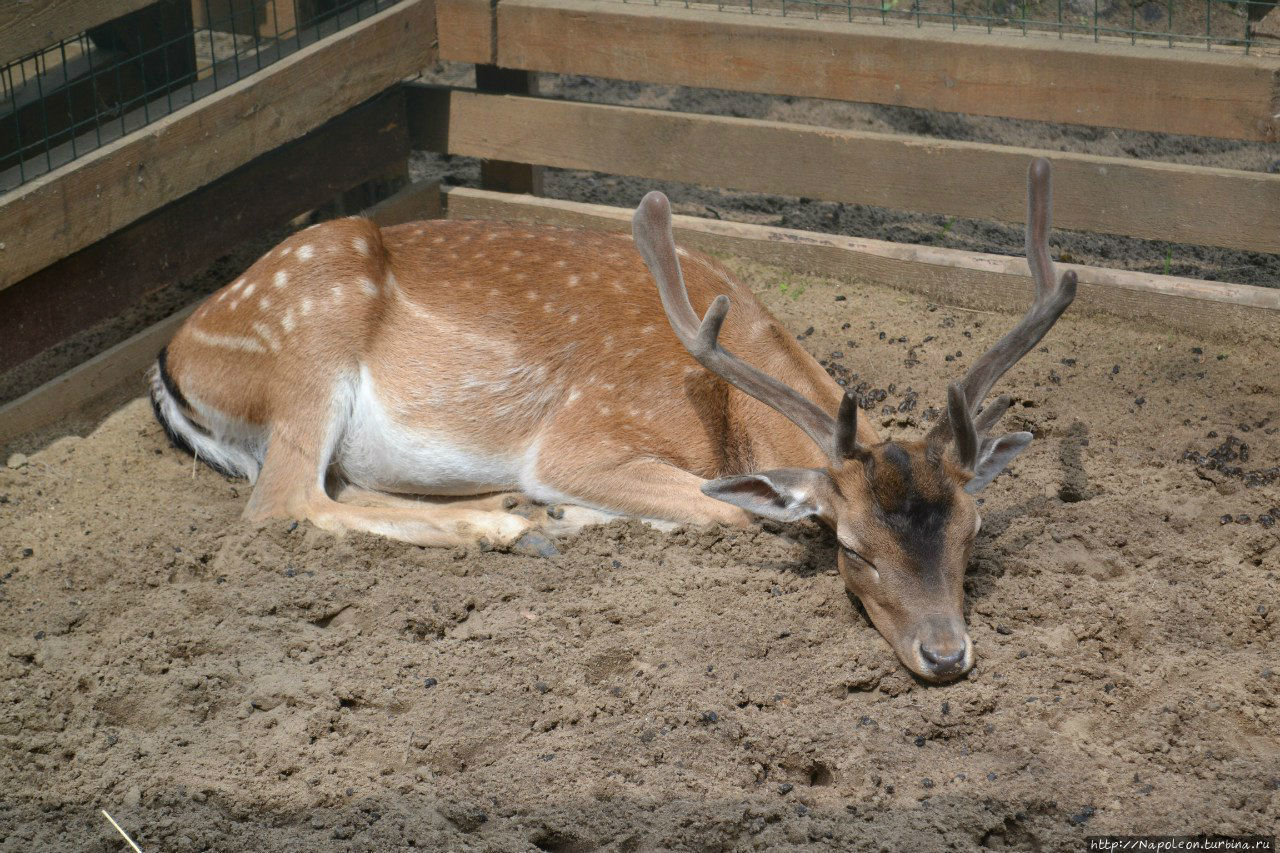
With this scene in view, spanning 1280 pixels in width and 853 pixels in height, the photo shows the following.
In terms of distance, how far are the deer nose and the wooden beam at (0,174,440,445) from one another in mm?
3449

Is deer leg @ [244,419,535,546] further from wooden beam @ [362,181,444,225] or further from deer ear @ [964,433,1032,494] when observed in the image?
wooden beam @ [362,181,444,225]

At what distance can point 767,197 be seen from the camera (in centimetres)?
740

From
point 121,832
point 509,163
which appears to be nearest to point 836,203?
point 509,163

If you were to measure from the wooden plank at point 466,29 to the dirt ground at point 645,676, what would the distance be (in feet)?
8.68

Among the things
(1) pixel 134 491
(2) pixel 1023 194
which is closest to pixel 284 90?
(1) pixel 134 491

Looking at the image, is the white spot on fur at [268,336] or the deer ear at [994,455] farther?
the white spot on fur at [268,336]

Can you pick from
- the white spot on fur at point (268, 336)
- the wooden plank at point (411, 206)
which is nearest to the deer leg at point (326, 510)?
the white spot on fur at point (268, 336)

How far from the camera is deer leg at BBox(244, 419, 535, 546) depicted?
188 inches

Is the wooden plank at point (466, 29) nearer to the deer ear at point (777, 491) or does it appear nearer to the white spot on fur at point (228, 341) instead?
the white spot on fur at point (228, 341)

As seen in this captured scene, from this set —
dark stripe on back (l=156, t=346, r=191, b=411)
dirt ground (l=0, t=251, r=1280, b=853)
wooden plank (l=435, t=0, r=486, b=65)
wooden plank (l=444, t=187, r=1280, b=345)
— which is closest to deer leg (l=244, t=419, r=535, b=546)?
dirt ground (l=0, t=251, r=1280, b=853)

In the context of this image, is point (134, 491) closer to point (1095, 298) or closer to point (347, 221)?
point (347, 221)

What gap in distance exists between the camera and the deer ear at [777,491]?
4223 mm

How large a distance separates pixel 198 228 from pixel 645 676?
321 cm

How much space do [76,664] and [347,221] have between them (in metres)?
2.10
